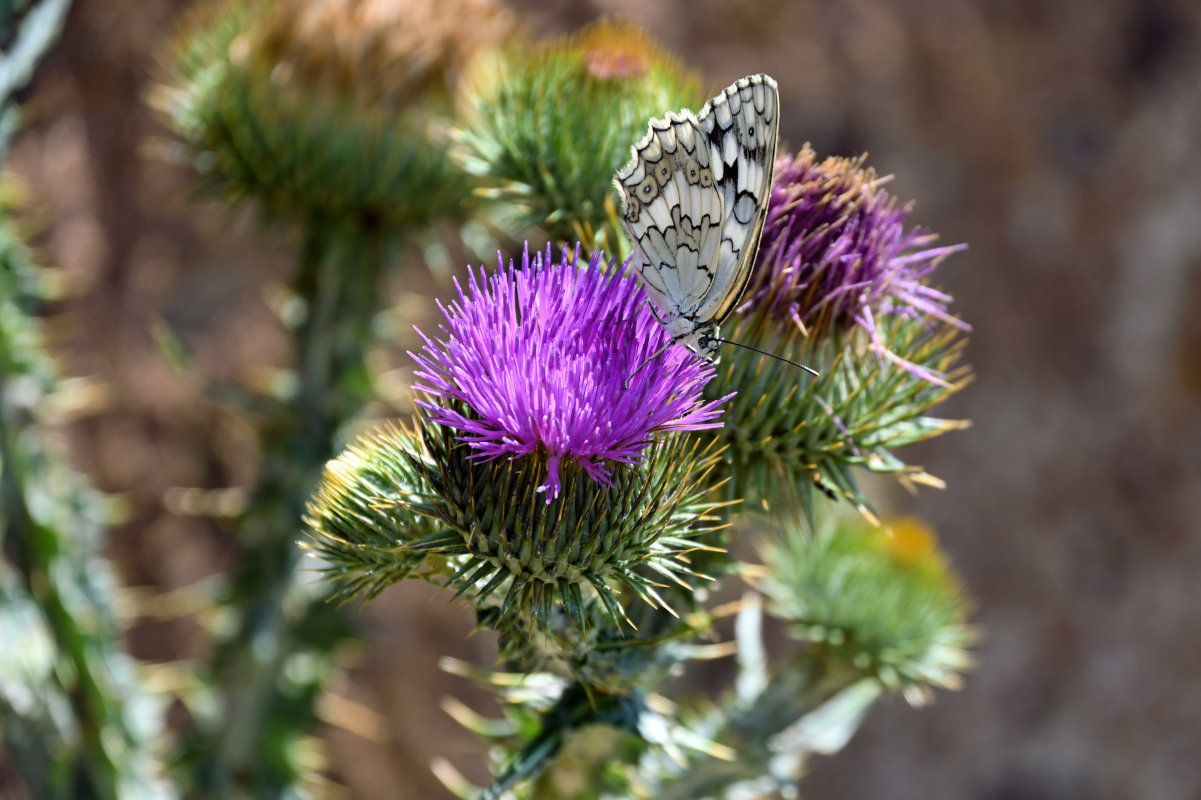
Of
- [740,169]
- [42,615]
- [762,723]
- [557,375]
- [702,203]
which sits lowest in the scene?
[42,615]

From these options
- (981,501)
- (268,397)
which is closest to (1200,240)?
(981,501)

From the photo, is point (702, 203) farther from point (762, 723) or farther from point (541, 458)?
point (762, 723)

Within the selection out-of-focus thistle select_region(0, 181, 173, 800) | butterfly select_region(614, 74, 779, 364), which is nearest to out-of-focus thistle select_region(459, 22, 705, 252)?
butterfly select_region(614, 74, 779, 364)

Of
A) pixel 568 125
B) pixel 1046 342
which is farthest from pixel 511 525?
pixel 1046 342

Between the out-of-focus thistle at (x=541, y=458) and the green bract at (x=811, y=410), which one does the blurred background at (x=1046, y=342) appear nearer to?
the green bract at (x=811, y=410)

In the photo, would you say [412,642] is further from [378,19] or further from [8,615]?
[378,19]

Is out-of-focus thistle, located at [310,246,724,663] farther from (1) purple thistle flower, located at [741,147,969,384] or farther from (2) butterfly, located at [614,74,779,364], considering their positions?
(1) purple thistle flower, located at [741,147,969,384]
